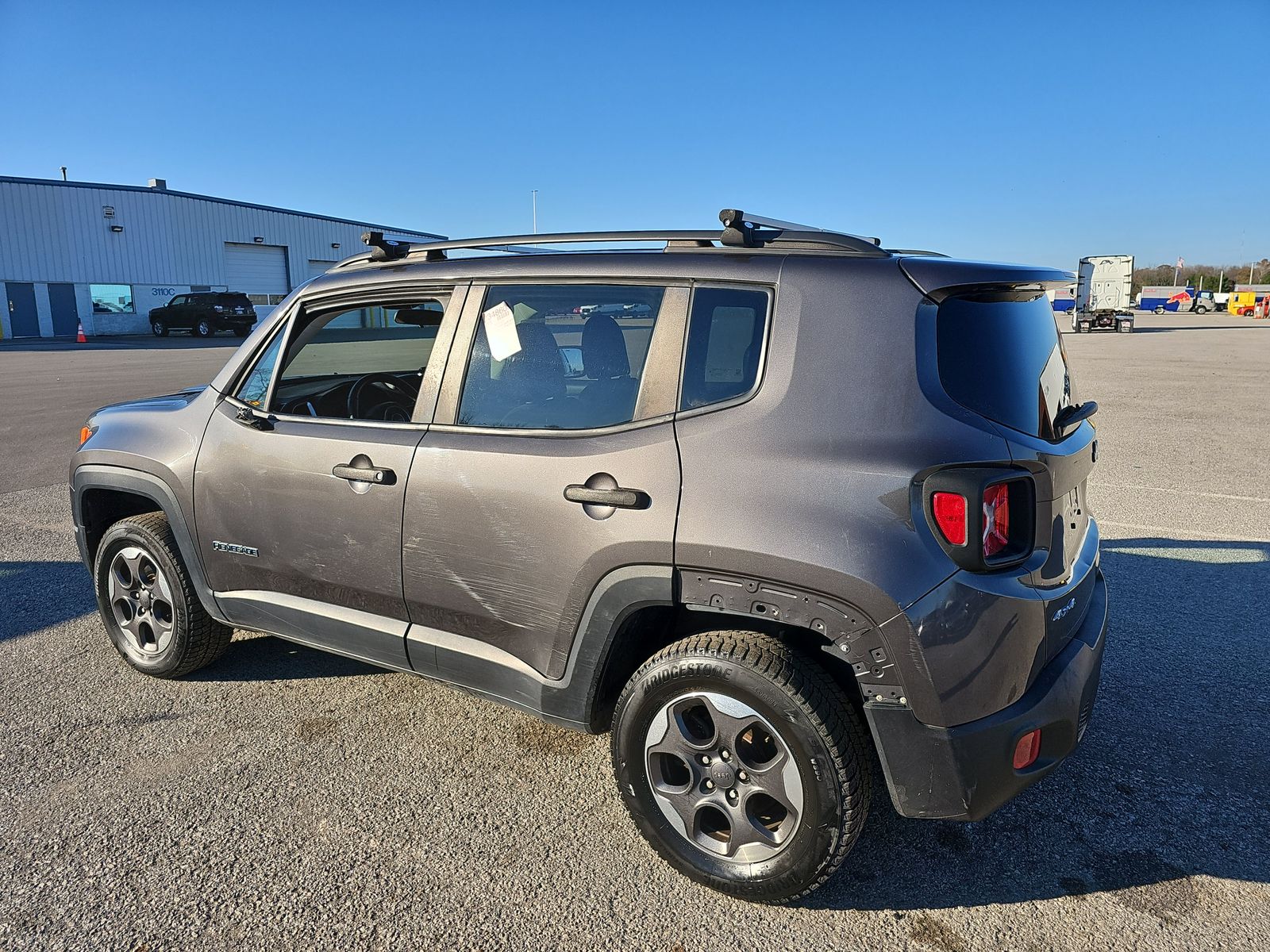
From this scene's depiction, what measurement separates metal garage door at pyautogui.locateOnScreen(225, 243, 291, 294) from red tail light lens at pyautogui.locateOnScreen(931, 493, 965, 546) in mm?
48635

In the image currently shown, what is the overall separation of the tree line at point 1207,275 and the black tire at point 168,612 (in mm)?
125958

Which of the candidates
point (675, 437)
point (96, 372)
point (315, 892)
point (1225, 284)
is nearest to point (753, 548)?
point (675, 437)

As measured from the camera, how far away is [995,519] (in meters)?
2.29

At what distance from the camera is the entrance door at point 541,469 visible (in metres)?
2.57

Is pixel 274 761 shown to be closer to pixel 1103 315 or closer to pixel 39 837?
pixel 39 837

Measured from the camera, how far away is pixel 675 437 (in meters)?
2.52

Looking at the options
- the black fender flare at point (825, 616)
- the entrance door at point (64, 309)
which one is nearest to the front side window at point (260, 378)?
the black fender flare at point (825, 616)

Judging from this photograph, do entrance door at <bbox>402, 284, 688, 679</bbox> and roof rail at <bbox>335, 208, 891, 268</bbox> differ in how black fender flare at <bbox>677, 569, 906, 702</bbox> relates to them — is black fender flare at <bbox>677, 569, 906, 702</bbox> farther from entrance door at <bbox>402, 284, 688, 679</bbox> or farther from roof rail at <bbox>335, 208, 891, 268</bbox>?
roof rail at <bbox>335, 208, 891, 268</bbox>

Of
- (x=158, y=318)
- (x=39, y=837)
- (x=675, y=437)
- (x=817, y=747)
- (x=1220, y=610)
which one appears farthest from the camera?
(x=158, y=318)

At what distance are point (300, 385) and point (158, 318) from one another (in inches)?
1594

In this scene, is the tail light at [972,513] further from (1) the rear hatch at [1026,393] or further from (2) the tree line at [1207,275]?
(2) the tree line at [1207,275]

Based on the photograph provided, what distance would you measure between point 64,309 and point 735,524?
150ft

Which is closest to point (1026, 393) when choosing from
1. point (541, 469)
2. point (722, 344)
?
point (722, 344)

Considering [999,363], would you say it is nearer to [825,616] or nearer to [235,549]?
[825,616]
